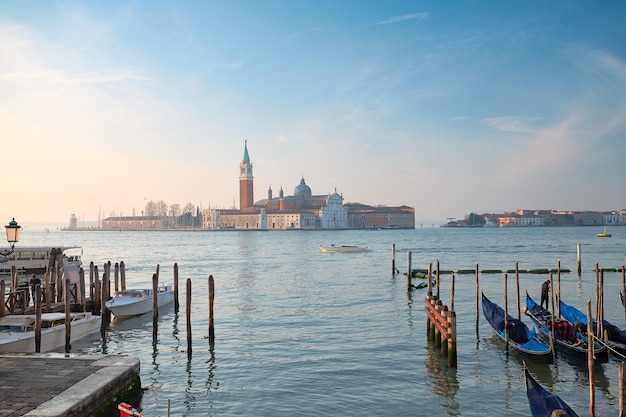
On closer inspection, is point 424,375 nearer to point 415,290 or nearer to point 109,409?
point 109,409

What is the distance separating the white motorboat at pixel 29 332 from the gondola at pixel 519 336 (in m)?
8.52

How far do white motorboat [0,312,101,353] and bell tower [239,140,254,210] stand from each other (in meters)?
115

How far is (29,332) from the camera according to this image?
1022 centimetres

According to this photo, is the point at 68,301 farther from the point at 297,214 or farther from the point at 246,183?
the point at 246,183

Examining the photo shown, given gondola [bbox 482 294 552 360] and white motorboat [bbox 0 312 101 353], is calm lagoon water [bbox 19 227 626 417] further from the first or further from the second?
white motorboat [bbox 0 312 101 353]

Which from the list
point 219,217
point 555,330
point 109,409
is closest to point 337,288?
point 555,330

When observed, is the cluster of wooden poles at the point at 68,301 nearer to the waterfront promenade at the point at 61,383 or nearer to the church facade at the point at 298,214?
the waterfront promenade at the point at 61,383

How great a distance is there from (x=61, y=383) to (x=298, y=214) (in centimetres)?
11367

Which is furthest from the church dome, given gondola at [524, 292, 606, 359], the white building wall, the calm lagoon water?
gondola at [524, 292, 606, 359]

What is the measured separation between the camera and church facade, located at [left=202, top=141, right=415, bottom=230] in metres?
122

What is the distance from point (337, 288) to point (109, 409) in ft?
51.9

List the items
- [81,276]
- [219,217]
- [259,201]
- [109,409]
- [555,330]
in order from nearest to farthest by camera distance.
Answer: [109,409] < [555,330] < [81,276] < [219,217] < [259,201]

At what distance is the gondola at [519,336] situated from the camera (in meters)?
10.1

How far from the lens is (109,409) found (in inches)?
268
